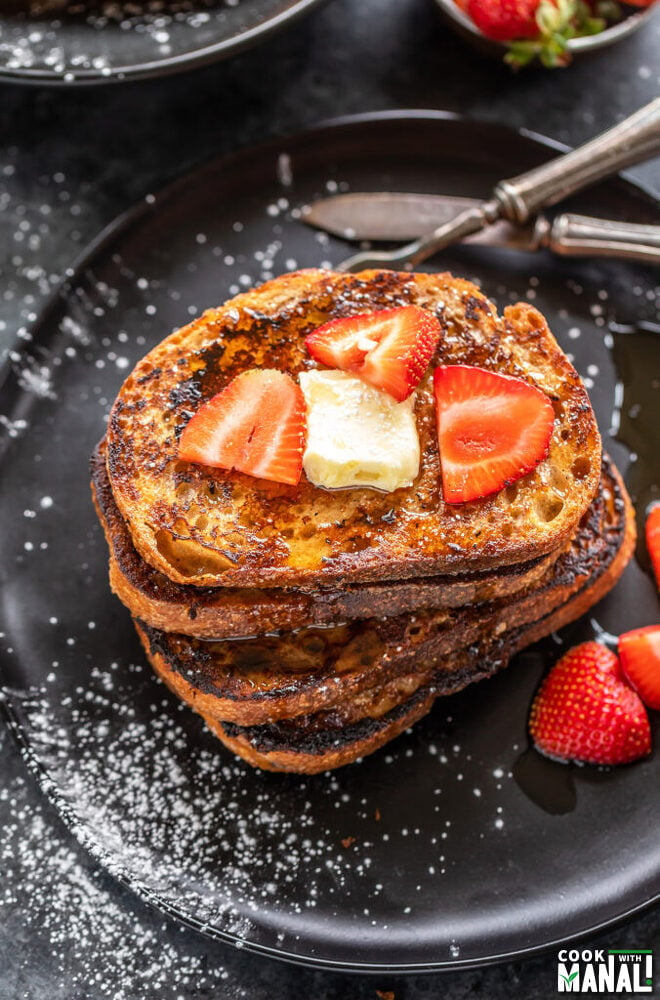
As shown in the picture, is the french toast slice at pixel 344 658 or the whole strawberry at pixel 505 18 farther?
the whole strawberry at pixel 505 18

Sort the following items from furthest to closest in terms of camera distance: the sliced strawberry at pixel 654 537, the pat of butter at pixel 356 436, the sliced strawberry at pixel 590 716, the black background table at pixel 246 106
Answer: the black background table at pixel 246 106, the sliced strawberry at pixel 654 537, the sliced strawberry at pixel 590 716, the pat of butter at pixel 356 436

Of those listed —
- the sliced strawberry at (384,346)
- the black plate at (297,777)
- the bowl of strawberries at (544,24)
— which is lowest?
the black plate at (297,777)

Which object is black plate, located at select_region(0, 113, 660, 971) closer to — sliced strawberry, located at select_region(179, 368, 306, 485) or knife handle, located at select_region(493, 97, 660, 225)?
knife handle, located at select_region(493, 97, 660, 225)

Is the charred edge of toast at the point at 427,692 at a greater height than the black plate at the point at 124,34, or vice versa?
the black plate at the point at 124,34

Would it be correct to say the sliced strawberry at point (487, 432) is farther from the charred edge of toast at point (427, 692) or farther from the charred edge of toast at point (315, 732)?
the charred edge of toast at point (315, 732)

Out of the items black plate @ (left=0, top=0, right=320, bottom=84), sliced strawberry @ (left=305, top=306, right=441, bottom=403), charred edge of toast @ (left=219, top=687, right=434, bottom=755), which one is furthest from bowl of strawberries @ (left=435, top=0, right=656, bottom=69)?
charred edge of toast @ (left=219, top=687, right=434, bottom=755)

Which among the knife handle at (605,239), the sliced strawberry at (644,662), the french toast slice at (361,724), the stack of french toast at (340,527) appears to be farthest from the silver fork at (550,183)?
the sliced strawberry at (644,662)

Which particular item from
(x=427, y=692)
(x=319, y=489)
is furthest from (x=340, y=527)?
(x=427, y=692)
